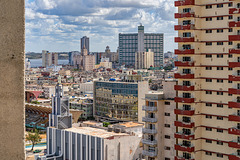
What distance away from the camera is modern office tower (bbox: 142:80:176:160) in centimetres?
2881

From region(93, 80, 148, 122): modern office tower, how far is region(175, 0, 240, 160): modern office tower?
3448 cm

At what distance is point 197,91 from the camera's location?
87.1 ft

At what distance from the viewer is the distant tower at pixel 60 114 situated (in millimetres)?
36812

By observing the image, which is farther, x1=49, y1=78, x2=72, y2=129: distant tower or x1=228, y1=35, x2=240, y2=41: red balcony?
x1=49, y1=78, x2=72, y2=129: distant tower

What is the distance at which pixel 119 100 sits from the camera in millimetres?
64750

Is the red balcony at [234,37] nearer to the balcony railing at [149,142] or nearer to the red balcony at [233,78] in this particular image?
the red balcony at [233,78]

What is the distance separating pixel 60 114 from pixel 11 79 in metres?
33.9

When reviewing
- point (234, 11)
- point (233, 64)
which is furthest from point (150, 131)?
point (234, 11)

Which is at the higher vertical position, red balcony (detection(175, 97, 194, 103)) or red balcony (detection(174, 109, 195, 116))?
red balcony (detection(175, 97, 194, 103))

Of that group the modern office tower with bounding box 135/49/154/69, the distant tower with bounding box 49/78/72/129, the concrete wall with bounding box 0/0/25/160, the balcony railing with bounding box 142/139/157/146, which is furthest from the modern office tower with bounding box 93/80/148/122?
the modern office tower with bounding box 135/49/154/69

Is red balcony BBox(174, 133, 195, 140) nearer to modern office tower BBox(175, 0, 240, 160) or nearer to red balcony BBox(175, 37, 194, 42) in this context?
modern office tower BBox(175, 0, 240, 160)

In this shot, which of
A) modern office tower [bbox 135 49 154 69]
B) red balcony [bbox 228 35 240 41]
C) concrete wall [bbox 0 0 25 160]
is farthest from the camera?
modern office tower [bbox 135 49 154 69]

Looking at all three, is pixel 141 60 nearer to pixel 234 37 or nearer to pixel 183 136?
pixel 183 136

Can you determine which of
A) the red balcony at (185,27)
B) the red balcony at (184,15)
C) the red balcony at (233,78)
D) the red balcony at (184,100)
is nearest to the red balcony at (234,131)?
the red balcony at (233,78)
